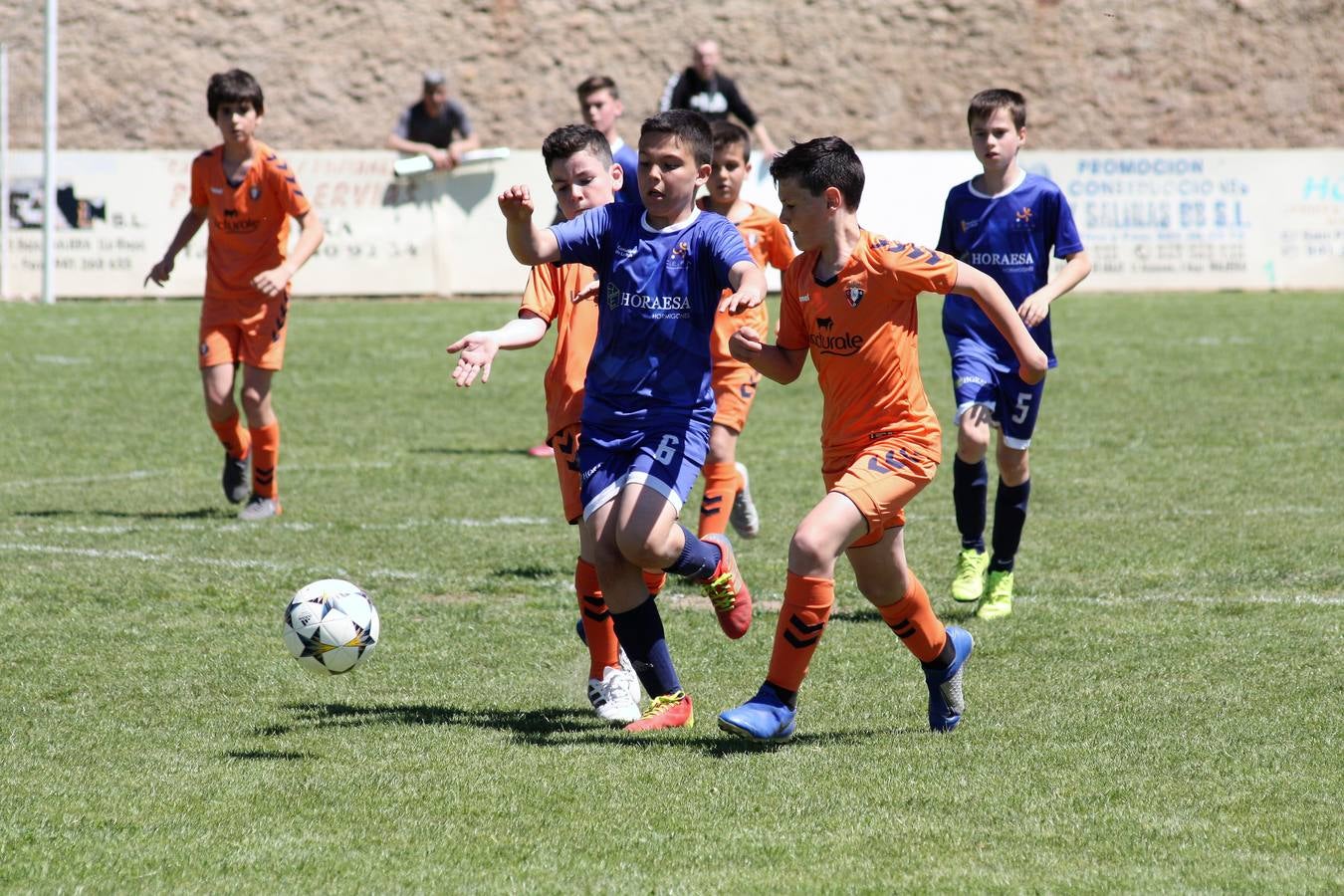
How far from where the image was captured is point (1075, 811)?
4.23m

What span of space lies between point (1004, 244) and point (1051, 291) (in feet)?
2.17

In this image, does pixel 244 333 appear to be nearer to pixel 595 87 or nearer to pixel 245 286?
pixel 245 286

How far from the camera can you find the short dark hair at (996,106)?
700 cm

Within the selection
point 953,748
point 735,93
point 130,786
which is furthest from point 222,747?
point 735,93

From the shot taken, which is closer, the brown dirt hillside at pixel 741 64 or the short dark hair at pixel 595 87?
the short dark hair at pixel 595 87

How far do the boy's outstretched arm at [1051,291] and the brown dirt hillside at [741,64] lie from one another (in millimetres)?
20525

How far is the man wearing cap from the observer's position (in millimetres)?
20359

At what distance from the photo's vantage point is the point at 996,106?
7.00m

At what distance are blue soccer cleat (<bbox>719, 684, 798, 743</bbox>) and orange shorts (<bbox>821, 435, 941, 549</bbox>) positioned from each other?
20.7 inches

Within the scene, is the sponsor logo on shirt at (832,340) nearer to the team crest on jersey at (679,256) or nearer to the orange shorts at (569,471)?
the team crest on jersey at (679,256)

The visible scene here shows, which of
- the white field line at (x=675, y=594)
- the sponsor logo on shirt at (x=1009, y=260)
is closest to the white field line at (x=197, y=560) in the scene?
the white field line at (x=675, y=594)

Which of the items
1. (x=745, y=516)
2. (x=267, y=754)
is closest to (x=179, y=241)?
(x=745, y=516)

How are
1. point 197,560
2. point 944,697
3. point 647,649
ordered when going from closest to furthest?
point 944,697 → point 647,649 → point 197,560

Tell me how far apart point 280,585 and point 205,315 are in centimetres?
250
